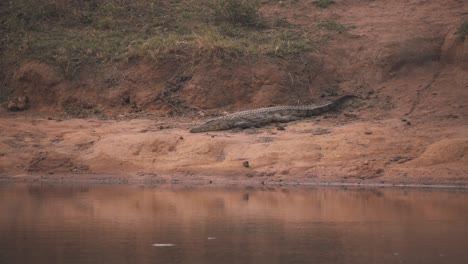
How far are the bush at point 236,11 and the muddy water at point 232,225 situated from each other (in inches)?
324

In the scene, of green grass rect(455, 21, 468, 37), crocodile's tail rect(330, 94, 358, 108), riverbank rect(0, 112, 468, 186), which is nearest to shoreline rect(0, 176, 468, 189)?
riverbank rect(0, 112, 468, 186)

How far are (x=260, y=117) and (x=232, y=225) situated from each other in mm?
7283

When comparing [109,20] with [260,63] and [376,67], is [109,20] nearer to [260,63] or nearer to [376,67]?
[260,63]

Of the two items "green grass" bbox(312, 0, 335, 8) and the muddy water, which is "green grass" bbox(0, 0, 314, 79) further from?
the muddy water

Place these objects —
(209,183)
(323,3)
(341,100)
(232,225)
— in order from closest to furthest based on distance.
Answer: (232,225), (209,183), (341,100), (323,3)

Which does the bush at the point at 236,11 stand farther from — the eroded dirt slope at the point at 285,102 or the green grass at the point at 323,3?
the green grass at the point at 323,3

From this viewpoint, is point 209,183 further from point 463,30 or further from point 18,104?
point 463,30

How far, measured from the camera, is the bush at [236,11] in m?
19.6

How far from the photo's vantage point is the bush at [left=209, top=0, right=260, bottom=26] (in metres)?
19.6

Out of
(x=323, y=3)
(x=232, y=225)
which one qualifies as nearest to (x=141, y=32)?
(x=323, y=3)

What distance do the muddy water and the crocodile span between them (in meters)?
3.24

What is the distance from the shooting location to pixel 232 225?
863 centimetres

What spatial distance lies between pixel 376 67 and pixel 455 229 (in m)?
9.61

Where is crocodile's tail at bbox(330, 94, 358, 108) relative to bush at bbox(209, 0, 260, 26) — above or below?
below
